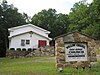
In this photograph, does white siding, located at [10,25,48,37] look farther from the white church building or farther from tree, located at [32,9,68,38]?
tree, located at [32,9,68,38]

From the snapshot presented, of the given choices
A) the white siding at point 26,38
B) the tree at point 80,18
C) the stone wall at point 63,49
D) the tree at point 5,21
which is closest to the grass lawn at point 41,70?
the stone wall at point 63,49

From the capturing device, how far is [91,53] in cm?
1227

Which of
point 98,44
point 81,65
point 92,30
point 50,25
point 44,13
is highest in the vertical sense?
point 44,13

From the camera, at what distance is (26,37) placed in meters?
41.5

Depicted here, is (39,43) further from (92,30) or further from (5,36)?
(92,30)

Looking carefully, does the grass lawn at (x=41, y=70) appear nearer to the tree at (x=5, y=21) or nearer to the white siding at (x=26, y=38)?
the white siding at (x=26, y=38)

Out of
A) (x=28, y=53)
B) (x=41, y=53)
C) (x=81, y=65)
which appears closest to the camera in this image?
(x=81, y=65)

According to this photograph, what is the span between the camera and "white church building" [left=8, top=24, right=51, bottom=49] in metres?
40.7

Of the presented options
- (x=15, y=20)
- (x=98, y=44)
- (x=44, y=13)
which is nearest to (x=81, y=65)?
(x=98, y=44)

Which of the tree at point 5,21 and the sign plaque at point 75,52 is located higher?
the tree at point 5,21

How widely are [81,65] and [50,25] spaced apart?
42888 millimetres

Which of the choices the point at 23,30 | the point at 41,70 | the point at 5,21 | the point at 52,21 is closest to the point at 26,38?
the point at 23,30

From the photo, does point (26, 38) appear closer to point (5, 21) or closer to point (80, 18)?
point (5, 21)

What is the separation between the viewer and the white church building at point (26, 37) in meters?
40.7
